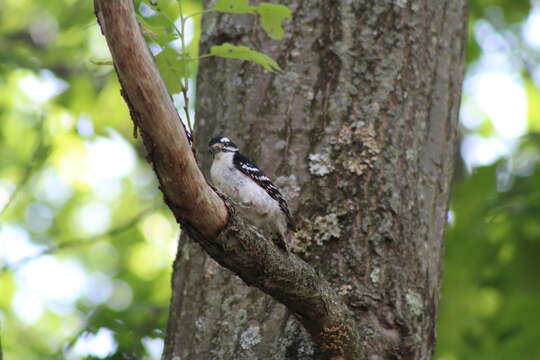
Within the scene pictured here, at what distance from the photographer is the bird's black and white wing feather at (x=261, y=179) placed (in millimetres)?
3904

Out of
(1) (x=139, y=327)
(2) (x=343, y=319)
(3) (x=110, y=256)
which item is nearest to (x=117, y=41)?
(2) (x=343, y=319)

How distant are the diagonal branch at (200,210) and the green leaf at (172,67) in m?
0.53

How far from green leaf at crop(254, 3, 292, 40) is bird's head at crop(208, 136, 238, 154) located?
0.88m

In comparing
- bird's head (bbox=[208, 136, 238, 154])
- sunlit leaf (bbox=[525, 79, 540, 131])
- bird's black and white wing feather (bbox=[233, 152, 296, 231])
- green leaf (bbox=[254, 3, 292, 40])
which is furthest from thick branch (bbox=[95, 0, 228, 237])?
sunlit leaf (bbox=[525, 79, 540, 131])

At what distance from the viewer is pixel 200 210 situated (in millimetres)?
2742

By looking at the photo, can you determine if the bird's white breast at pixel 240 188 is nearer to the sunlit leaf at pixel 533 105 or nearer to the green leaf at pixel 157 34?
the green leaf at pixel 157 34

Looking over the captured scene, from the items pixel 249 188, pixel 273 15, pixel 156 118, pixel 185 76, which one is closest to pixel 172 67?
pixel 185 76

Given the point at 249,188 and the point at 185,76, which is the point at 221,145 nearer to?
the point at 249,188

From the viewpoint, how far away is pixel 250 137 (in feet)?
13.6

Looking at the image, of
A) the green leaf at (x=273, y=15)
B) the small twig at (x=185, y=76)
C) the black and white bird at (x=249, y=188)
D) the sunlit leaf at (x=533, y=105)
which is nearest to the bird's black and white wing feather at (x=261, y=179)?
the black and white bird at (x=249, y=188)

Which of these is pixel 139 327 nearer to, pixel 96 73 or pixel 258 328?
pixel 258 328

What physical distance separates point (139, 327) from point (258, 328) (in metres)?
1.66

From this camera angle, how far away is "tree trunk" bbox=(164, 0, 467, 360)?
3.74m

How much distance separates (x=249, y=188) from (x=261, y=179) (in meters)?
0.44
